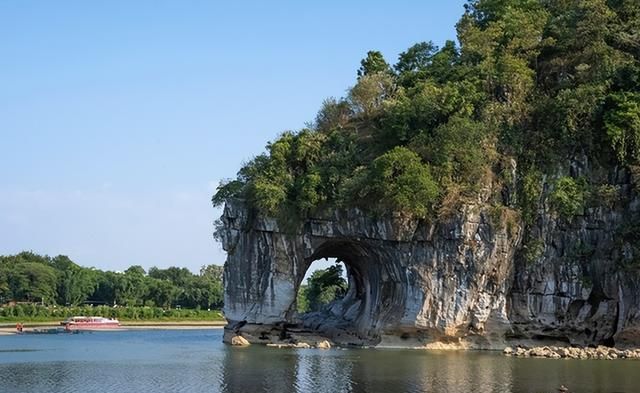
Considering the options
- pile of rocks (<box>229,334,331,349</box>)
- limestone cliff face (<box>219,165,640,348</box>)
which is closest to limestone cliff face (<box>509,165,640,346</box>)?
limestone cliff face (<box>219,165,640,348</box>)

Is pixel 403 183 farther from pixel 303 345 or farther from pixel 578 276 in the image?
pixel 578 276

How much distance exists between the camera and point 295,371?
29.4 metres

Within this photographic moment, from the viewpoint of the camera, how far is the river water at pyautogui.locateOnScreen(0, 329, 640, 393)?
Answer: 2523 cm

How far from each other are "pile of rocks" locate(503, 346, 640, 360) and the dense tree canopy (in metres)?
7.64

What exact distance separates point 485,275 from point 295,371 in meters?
15.5

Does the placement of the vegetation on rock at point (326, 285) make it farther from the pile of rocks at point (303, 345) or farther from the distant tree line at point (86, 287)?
the pile of rocks at point (303, 345)

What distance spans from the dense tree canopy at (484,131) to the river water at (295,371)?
877 centimetres

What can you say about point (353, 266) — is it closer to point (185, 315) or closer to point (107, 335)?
point (107, 335)

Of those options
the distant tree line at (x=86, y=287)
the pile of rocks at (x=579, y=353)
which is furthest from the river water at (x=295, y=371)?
the distant tree line at (x=86, y=287)

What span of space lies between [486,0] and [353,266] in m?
21.1

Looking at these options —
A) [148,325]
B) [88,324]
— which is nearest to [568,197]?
[88,324]

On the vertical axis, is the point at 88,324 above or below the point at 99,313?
below

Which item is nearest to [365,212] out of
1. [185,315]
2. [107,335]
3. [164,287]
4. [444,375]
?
[444,375]

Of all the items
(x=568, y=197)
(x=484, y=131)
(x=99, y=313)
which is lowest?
(x=99, y=313)
